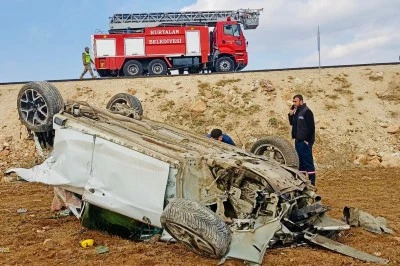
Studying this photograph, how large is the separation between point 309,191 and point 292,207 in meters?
0.43

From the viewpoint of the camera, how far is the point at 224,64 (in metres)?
21.0

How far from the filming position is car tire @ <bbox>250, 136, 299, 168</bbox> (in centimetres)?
664

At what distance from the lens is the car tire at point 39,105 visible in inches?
252

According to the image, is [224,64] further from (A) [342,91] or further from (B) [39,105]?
(B) [39,105]

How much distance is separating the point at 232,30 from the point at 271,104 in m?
6.78

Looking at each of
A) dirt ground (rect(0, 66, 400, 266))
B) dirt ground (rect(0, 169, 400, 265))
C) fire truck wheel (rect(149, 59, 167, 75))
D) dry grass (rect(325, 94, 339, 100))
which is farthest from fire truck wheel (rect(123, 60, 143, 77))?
dirt ground (rect(0, 169, 400, 265))

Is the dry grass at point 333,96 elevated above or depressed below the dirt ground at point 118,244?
above

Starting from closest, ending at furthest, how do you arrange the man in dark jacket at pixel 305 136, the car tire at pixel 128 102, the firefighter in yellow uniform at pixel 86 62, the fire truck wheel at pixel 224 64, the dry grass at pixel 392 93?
the car tire at pixel 128 102, the man in dark jacket at pixel 305 136, the dry grass at pixel 392 93, the firefighter in yellow uniform at pixel 86 62, the fire truck wheel at pixel 224 64

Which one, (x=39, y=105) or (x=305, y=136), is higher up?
(x=39, y=105)

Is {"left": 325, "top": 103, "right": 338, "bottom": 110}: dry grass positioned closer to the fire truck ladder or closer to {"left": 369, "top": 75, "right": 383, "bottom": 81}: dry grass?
{"left": 369, "top": 75, "right": 383, "bottom": 81}: dry grass

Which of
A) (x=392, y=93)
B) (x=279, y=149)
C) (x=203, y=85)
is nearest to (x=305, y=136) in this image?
(x=279, y=149)

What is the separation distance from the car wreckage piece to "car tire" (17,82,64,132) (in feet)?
0.93

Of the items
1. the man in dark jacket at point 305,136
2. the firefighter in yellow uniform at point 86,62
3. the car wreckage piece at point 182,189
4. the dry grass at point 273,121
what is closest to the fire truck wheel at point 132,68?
the firefighter in yellow uniform at point 86,62

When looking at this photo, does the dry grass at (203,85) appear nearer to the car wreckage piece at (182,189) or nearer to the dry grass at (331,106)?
the dry grass at (331,106)
